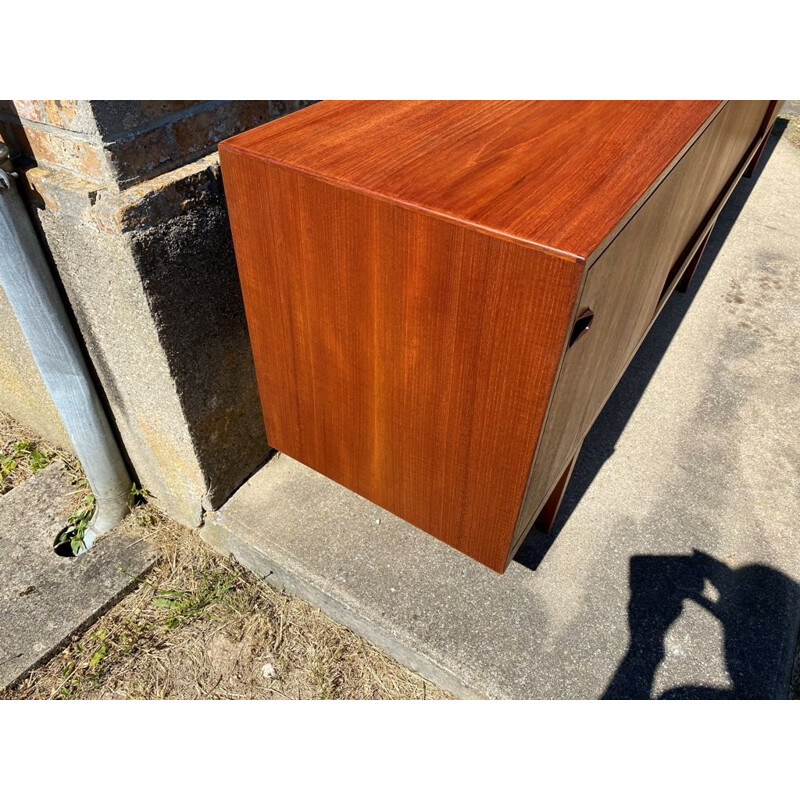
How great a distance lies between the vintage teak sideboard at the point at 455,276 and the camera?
1.00 m

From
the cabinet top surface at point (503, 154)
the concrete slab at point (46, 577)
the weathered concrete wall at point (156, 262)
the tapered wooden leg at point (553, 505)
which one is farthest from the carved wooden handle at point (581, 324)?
the concrete slab at point (46, 577)

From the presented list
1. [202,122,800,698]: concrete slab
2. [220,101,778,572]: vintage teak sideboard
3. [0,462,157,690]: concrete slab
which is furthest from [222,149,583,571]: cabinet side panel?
[0,462,157,690]: concrete slab

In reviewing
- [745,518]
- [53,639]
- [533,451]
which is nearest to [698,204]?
[745,518]

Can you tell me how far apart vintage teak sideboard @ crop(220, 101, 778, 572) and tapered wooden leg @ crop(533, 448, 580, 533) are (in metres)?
0.16

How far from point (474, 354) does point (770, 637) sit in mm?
1232

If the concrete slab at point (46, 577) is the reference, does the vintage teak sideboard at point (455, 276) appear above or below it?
above

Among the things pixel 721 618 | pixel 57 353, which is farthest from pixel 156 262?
pixel 721 618

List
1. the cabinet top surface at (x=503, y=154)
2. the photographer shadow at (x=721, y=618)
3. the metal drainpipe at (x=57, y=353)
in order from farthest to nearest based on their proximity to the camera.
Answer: the photographer shadow at (x=721, y=618)
the metal drainpipe at (x=57, y=353)
the cabinet top surface at (x=503, y=154)

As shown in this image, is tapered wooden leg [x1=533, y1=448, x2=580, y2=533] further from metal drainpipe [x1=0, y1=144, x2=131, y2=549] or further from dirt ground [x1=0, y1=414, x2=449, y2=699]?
metal drainpipe [x1=0, y1=144, x2=131, y2=549]

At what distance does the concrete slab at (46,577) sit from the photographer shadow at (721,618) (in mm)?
1441

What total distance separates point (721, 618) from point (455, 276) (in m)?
1.29

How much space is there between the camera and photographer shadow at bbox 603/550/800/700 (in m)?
1.56

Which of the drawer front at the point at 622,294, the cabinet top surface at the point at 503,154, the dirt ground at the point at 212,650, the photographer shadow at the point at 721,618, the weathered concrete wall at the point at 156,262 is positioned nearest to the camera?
the cabinet top surface at the point at 503,154

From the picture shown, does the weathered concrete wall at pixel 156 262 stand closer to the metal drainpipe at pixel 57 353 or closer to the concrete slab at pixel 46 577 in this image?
the metal drainpipe at pixel 57 353
